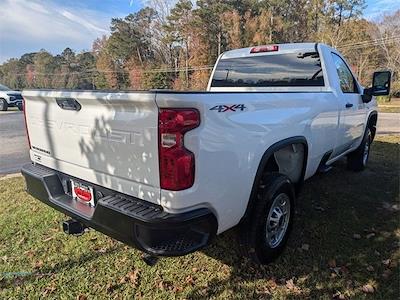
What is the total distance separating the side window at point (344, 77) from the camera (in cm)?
463

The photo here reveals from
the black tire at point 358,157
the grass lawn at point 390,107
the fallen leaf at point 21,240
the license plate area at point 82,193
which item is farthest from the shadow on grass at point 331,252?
the grass lawn at point 390,107

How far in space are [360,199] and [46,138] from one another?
4031 mm

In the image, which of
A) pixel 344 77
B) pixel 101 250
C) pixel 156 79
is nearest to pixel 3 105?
pixel 101 250

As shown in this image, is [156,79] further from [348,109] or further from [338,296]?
[338,296]

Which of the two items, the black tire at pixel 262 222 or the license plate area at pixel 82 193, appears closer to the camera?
the license plate area at pixel 82 193

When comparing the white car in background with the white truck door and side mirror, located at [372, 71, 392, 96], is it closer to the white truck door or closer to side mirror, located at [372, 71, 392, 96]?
the white truck door

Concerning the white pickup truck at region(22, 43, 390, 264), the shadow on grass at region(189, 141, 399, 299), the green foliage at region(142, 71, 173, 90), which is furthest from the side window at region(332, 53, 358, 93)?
the green foliage at region(142, 71, 173, 90)

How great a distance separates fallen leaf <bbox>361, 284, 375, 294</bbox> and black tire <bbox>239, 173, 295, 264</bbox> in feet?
2.52

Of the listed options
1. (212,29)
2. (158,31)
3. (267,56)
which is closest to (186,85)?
(212,29)

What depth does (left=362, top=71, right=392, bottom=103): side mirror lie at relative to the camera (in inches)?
206

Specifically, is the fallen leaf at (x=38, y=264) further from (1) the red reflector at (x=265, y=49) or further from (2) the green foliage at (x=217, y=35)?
(2) the green foliage at (x=217, y=35)

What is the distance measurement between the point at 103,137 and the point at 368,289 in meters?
2.47

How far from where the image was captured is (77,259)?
3271 millimetres

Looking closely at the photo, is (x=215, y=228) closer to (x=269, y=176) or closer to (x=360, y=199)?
(x=269, y=176)
